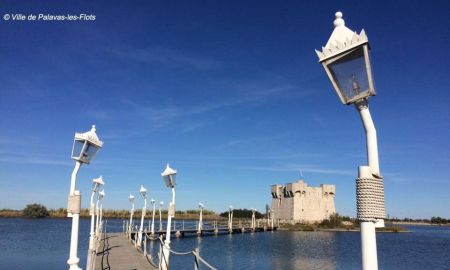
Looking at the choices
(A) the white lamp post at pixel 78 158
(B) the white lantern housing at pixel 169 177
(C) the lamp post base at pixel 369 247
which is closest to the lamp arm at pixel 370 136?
(C) the lamp post base at pixel 369 247

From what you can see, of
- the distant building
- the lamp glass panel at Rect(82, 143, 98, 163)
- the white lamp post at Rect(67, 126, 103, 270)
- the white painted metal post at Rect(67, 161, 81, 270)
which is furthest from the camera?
the distant building

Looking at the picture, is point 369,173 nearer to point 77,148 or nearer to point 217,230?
point 77,148

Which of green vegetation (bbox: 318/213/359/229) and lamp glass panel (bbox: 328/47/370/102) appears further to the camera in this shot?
green vegetation (bbox: 318/213/359/229)

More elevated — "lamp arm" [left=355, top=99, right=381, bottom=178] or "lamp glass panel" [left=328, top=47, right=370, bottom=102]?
"lamp glass panel" [left=328, top=47, right=370, bottom=102]

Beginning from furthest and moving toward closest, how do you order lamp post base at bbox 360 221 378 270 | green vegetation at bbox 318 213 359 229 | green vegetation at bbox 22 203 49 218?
green vegetation at bbox 22 203 49 218 → green vegetation at bbox 318 213 359 229 → lamp post base at bbox 360 221 378 270

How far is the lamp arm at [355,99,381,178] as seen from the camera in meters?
2.80

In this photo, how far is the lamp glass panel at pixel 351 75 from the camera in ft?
9.39

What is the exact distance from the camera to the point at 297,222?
246ft

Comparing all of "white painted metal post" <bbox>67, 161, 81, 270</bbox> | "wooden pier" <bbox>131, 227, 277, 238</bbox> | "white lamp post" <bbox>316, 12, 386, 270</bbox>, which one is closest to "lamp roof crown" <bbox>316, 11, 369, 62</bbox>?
"white lamp post" <bbox>316, 12, 386, 270</bbox>

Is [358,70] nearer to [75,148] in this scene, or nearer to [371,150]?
[371,150]

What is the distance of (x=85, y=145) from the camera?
632cm

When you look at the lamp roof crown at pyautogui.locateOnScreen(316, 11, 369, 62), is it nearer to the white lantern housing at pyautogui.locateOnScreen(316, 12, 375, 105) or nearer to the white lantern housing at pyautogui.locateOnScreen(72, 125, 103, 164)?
the white lantern housing at pyautogui.locateOnScreen(316, 12, 375, 105)

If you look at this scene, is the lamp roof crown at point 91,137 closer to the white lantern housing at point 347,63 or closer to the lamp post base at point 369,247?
the white lantern housing at point 347,63

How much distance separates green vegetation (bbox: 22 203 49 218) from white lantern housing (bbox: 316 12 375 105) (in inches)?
4416
